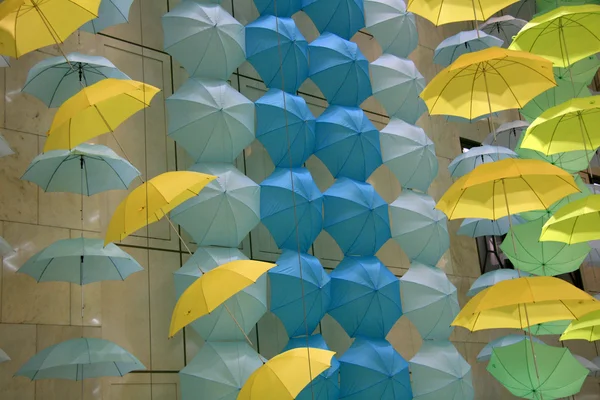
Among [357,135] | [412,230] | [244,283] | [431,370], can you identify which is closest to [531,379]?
[431,370]

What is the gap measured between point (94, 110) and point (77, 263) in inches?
79.2

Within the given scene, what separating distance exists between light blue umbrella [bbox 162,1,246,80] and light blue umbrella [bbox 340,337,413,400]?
449 centimetres

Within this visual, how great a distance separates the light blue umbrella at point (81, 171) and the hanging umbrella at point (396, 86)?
199 inches

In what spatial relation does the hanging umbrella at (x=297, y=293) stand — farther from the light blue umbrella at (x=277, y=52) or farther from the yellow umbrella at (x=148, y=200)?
the light blue umbrella at (x=277, y=52)

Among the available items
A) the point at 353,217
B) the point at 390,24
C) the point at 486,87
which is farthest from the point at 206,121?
the point at 390,24

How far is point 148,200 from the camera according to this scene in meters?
9.77

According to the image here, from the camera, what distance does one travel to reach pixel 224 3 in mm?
14414

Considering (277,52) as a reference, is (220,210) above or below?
below

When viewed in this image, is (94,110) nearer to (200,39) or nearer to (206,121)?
(206,121)

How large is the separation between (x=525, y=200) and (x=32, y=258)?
6284 mm

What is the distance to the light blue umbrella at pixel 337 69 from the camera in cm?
1391

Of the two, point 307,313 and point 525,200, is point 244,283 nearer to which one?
point 307,313

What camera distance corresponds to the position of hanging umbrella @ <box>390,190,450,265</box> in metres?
14.0

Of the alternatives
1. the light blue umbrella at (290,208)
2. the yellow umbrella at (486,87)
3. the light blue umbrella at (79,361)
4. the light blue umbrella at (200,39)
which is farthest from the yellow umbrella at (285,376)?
the light blue umbrella at (200,39)
